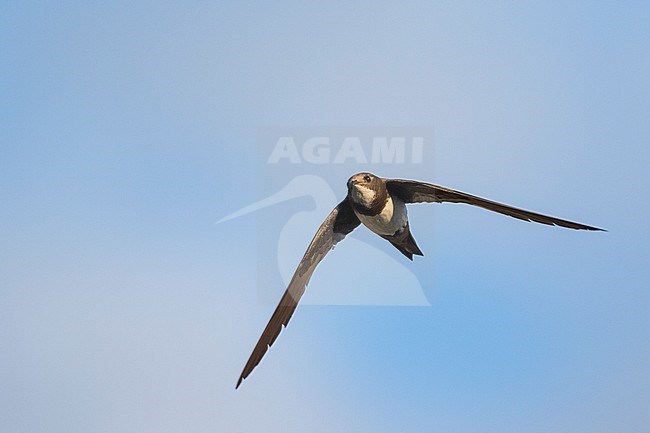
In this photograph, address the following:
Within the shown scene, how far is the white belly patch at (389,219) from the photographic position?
10984 millimetres

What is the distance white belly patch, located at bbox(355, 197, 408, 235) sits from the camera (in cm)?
1098

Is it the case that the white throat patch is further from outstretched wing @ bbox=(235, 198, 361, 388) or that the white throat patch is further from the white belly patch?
outstretched wing @ bbox=(235, 198, 361, 388)

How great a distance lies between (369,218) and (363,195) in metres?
0.71

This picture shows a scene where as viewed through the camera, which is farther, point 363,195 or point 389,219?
point 389,219

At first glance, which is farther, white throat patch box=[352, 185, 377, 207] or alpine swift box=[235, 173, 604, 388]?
white throat patch box=[352, 185, 377, 207]

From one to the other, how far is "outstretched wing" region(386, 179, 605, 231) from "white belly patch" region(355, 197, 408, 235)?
155mm

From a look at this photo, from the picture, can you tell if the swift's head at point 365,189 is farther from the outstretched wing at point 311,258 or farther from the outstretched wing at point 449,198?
the outstretched wing at point 311,258

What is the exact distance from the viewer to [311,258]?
11484mm

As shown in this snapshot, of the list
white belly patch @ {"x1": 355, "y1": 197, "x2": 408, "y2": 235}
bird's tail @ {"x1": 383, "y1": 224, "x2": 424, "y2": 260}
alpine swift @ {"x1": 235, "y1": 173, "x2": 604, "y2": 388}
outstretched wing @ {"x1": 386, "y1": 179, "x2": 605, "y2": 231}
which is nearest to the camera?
outstretched wing @ {"x1": 386, "y1": 179, "x2": 605, "y2": 231}

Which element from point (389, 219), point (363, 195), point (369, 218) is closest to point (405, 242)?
point (389, 219)

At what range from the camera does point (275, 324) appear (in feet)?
35.4

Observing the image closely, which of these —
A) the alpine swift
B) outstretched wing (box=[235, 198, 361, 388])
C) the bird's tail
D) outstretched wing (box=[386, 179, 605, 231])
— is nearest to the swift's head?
the alpine swift

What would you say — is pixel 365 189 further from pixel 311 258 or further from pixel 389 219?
pixel 311 258

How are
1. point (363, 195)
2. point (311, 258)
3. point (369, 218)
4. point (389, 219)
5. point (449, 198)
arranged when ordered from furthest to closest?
point (311, 258)
point (389, 219)
point (369, 218)
point (363, 195)
point (449, 198)
